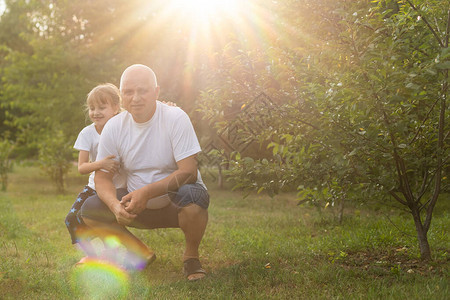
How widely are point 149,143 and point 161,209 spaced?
0.53 m

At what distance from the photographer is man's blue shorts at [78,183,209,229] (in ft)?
10.9

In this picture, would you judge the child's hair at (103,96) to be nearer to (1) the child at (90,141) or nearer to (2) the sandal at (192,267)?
(1) the child at (90,141)

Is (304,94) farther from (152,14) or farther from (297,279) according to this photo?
(152,14)

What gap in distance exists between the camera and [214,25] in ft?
28.8

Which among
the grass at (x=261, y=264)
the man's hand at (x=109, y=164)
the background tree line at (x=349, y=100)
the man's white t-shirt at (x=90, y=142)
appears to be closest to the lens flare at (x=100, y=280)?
the grass at (x=261, y=264)

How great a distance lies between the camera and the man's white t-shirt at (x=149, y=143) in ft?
11.2

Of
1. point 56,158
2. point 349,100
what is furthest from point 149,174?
point 56,158

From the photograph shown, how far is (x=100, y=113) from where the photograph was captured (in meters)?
4.02

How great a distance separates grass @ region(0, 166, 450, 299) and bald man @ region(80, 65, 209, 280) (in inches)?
15.7

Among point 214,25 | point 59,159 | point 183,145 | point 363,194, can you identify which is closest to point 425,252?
point 363,194

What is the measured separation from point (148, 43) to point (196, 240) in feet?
33.0

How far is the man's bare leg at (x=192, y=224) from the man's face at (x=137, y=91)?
0.85 m

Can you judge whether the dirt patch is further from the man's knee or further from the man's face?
the man's face

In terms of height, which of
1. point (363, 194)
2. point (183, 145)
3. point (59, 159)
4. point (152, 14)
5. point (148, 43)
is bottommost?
point (59, 159)
